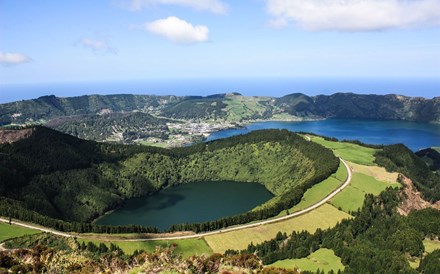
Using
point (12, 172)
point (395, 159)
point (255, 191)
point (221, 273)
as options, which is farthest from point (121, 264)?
point (395, 159)

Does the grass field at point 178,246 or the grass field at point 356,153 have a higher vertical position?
the grass field at point 356,153

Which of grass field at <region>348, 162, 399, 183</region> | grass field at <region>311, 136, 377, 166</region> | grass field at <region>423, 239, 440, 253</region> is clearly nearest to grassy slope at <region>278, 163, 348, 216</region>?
grass field at <region>348, 162, 399, 183</region>

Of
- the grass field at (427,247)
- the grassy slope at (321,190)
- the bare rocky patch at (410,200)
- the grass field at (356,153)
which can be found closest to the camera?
the grass field at (427,247)

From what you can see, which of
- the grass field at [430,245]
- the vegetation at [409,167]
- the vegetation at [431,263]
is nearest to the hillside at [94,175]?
the vegetation at [409,167]

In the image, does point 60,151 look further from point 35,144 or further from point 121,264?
point 121,264

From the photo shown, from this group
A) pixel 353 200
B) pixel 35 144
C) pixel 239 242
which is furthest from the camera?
pixel 35 144

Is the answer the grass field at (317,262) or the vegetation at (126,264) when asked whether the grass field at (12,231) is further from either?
the grass field at (317,262)

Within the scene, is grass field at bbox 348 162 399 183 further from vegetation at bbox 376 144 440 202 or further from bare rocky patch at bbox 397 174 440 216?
vegetation at bbox 376 144 440 202
